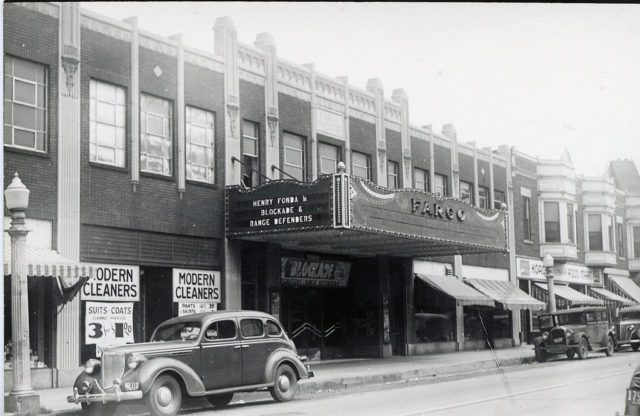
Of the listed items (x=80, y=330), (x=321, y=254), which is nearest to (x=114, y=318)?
(x=80, y=330)

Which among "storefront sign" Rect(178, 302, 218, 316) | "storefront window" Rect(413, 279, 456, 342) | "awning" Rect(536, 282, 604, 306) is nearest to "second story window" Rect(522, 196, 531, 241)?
"awning" Rect(536, 282, 604, 306)

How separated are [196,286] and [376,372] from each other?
16.5 feet

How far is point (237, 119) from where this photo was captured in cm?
2202

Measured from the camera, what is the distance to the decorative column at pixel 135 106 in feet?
62.5

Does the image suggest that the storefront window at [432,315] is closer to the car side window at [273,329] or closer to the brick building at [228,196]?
the brick building at [228,196]

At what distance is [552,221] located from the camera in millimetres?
36094

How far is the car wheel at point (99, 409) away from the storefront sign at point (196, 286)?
642 cm

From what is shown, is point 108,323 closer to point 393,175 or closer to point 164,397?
point 164,397

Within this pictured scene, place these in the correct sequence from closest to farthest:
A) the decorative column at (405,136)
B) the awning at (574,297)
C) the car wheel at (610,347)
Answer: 1. the car wheel at (610,347)
2. the decorative column at (405,136)
3. the awning at (574,297)

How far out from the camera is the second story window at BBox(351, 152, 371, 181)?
88.4ft

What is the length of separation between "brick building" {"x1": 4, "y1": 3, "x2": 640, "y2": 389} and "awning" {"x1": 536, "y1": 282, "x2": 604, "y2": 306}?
1942mm

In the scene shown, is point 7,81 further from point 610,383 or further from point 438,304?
point 438,304

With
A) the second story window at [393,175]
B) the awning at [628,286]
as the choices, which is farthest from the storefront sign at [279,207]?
the awning at [628,286]

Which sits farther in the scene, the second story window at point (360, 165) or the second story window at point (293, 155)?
the second story window at point (360, 165)
